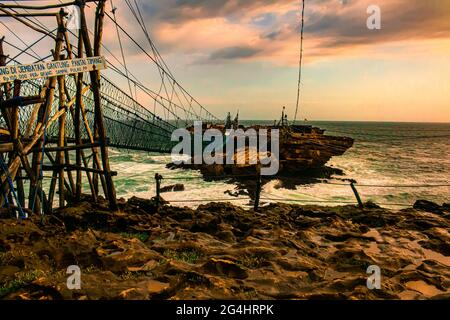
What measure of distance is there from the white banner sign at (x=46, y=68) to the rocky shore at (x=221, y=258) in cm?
320

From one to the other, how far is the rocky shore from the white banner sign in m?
3.20

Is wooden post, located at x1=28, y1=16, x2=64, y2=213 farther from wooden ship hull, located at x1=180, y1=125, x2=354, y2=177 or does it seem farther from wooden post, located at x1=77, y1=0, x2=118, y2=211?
wooden ship hull, located at x1=180, y1=125, x2=354, y2=177

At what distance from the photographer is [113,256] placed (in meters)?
5.47

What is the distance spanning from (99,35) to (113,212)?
535 centimetres

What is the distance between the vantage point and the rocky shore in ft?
14.8

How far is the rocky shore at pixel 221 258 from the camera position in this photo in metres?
4.51

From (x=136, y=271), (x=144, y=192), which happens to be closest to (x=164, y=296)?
(x=136, y=271)

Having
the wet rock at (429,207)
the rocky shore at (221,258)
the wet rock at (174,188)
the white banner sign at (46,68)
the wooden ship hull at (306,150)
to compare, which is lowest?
the wet rock at (174,188)

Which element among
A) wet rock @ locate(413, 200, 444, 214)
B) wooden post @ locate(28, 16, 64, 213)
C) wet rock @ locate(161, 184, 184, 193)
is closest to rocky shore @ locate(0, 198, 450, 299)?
wooden post @ locate(28, 16, 64, 213)

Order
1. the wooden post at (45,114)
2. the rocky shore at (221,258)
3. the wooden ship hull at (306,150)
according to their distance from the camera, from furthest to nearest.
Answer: the wooden ship hull at (306,150) → the wooden post at (45,114) → the rocky shore at (221,258)

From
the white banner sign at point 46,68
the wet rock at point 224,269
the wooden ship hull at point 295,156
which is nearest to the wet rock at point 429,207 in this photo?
the wet rock at point 224,269

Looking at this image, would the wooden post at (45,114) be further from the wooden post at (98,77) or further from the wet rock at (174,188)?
the wet rock at (174,188)

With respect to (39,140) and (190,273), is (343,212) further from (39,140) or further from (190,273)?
(39,140)

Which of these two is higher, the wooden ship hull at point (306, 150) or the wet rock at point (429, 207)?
the wooden ship hull at point (306, 150)
